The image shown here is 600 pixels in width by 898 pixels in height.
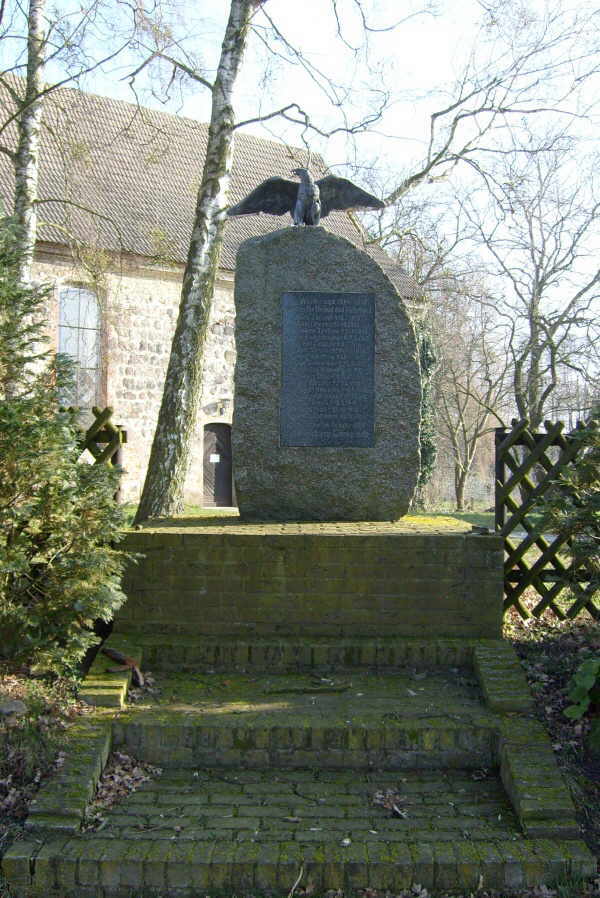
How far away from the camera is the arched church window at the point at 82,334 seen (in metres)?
19.9

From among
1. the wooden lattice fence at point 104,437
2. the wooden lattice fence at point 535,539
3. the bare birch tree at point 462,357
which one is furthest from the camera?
the bare birch tree at point 462,357

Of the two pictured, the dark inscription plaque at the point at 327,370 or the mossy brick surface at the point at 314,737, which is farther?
the dark inscription plaque at the point at 327,370

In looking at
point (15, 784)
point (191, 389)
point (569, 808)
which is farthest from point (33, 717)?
point (191, 389)

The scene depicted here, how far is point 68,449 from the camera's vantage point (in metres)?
5.29

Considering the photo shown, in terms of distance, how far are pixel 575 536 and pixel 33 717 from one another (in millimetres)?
3433

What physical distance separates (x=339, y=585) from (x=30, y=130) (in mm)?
7565

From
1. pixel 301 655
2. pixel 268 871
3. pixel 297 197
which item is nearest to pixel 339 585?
pixel 301 655

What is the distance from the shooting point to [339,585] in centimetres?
575

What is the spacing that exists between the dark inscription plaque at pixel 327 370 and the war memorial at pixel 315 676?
2cm

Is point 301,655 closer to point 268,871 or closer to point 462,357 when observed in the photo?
point 268,871

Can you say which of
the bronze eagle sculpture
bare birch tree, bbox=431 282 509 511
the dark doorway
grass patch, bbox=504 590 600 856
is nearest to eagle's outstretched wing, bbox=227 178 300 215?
the bronze eagle sculpture

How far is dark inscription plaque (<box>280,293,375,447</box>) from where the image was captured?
686cm

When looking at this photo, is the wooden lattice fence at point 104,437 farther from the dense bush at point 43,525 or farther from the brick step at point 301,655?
the brick step at point 301,655

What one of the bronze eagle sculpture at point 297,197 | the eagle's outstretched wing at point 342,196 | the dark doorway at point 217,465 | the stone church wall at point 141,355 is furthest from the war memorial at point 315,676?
the dark doorway at point 217,465
